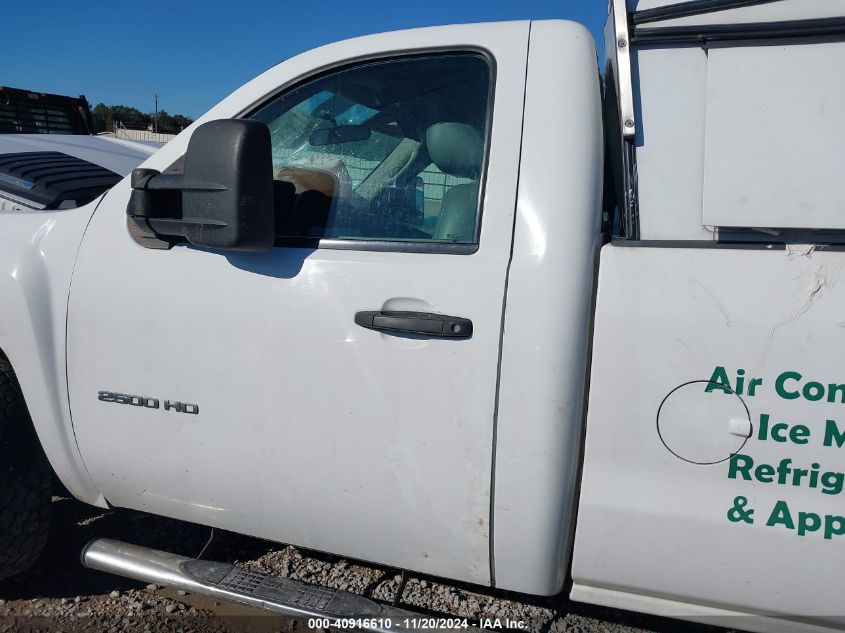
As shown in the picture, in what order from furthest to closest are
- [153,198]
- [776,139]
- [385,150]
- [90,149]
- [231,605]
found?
[90,149] < [231,605] < [385,150] < [153,198] < [776,139]

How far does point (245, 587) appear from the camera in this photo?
202 centimetres

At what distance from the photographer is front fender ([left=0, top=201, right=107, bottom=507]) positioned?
7.10ft

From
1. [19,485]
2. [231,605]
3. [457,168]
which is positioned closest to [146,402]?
[19,485]

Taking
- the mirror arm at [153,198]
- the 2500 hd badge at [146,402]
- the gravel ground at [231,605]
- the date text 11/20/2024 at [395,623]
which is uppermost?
the mirror arm at [153,198]

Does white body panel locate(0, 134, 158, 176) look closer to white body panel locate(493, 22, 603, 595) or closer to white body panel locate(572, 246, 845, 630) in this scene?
white body panel locate(493, 22, 603, 595)

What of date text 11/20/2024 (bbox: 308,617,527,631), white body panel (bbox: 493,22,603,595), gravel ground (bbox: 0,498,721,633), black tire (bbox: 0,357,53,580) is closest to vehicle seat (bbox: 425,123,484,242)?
white body panel (bbox: 493,22,603,595)

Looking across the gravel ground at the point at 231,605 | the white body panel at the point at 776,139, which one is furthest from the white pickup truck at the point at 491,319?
the gravel ground at the point at 231,605

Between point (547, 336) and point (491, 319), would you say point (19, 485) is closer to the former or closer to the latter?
point (491, 319)

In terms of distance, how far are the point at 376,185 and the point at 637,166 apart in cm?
74

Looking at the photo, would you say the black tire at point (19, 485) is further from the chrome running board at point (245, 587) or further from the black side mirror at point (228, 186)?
the black side mirror at point (228, 186)

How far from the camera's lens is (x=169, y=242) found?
Result: 208cm

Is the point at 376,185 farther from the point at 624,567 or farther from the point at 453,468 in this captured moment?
the point at 624,567

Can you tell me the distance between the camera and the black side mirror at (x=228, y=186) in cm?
178

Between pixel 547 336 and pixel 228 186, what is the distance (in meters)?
0.91
